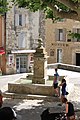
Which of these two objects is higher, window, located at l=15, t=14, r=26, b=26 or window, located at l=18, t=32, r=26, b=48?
window, located at l=15, t=14, r=26, b=26

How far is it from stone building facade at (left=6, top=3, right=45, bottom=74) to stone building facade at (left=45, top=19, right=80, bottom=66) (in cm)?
612

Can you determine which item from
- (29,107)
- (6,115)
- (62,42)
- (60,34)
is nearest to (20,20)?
(60,34)

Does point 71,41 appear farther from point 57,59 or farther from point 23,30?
point 23,30

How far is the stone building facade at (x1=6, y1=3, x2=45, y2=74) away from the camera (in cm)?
3444

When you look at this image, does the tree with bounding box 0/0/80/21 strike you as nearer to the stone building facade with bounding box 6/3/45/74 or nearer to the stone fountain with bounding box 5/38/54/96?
the stone fountain with bounding box 5/38/54/96

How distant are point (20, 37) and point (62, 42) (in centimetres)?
866

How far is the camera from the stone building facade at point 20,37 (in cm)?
3444

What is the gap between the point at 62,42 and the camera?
42344 millimetres

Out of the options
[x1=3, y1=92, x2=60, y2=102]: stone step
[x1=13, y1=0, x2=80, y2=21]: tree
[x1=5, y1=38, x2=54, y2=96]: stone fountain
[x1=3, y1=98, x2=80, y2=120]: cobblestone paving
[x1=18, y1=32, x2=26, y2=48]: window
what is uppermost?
[x1=13, y1=0, x2=80, y2=21]: tree

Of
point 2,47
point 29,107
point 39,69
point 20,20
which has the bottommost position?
point 29,107

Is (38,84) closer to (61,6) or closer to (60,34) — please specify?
(61,6)

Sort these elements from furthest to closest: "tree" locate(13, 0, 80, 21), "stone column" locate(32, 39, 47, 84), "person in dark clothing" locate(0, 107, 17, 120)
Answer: "stone column" locate(32, 39, 47, 84), "tree" locate(13, 0, 80, 21), "person in dark clothing" locate(0, 107, 17, 120)

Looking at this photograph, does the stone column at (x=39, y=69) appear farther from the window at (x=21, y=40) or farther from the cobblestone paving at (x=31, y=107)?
the window at (x=21, y=40)

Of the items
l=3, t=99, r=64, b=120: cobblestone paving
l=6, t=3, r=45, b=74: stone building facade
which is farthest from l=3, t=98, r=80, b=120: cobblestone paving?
l=6, t=3, r=45, b=74: stone building facade
